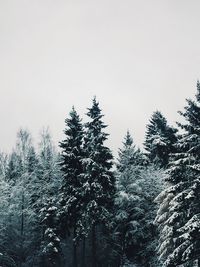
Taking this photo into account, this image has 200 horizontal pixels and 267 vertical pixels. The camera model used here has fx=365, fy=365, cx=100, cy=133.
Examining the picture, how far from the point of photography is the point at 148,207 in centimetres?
4378

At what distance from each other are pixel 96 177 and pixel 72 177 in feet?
11.7

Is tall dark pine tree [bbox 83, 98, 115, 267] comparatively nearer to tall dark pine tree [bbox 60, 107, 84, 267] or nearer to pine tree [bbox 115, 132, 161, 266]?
tall dark pine tree [bbox 60, 107, 84, 267]

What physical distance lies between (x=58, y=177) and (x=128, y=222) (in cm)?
1117

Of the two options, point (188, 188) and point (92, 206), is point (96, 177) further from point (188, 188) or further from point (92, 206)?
point (188, 188)

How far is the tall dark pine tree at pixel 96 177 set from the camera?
119 ft

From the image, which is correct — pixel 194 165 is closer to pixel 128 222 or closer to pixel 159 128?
pixel 128 222

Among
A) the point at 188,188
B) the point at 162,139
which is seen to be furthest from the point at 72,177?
the point at 188,188

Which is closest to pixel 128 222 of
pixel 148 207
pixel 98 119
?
pixel 148 207

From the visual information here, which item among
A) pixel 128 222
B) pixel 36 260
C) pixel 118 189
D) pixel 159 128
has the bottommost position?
pixel 36 260

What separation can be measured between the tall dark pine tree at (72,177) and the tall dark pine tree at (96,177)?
1.21 meters

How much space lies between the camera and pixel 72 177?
130 ft

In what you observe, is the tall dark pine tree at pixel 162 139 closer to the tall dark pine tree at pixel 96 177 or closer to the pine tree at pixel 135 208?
the pine tree at pixel 135 208

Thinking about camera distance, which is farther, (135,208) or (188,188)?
(135,208)

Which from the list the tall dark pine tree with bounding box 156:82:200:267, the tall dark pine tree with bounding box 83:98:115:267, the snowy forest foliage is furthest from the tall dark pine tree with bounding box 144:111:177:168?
the tall dark pine tree with bounding box 156:82:200:267
